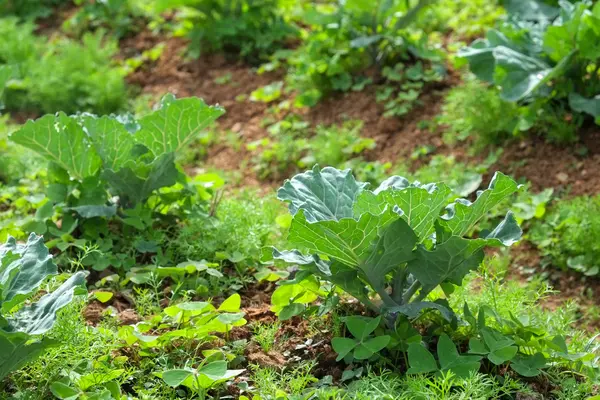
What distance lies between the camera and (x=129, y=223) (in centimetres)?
389

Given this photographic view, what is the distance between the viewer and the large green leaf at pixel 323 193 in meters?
3.16

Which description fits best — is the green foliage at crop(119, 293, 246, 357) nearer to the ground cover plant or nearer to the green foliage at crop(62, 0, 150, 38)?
the ground cover plant

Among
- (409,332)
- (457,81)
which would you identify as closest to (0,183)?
(409,332)

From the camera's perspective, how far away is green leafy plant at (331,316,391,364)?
304cm

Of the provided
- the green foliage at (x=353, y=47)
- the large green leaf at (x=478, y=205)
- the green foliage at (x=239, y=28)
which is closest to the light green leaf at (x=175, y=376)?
the large green leaf at (x=478, y=205)

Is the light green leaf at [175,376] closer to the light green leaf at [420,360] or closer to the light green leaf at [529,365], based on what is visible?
the light green leaf at [420,360]

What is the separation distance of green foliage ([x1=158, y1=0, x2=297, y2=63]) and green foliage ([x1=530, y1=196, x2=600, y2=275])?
2835 mm

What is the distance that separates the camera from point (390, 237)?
9.72 feet

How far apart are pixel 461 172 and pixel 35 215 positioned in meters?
2.43

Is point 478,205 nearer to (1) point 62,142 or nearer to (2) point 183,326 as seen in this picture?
(2) point 183,326

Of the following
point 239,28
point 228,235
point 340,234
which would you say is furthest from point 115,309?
point 239,28

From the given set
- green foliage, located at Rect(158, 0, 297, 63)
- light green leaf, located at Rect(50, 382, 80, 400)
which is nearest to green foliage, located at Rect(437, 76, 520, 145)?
green foliage, located at Rect(158, 0, 297, 63)

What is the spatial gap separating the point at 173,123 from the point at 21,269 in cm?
124

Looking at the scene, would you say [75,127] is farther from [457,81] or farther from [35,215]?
[457,81]
